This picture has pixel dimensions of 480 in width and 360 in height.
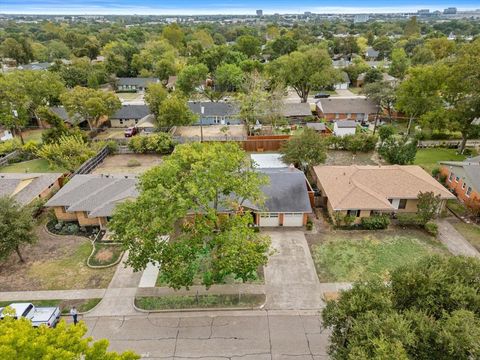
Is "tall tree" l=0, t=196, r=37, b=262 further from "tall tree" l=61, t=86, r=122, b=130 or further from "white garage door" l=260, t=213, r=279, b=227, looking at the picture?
"tall tree" l=61, t=86, r=122, b=130

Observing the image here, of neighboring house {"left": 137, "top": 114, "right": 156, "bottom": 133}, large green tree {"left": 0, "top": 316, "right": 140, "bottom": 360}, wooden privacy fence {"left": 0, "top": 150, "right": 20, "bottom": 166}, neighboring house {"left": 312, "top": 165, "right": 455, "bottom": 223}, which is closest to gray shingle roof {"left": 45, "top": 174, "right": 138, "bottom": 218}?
large green tree {"left": 0, "top": 316, "right": 140, "bottom": 360}

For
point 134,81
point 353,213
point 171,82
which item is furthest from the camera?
point 134,81

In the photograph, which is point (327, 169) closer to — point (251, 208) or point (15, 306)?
point (251, 208)

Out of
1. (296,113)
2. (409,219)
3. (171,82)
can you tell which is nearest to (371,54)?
(171,82)

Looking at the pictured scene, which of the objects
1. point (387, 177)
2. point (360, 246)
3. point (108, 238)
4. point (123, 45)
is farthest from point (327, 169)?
point (123, 45)

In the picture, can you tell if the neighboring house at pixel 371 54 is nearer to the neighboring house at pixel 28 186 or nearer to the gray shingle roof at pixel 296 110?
the gray shingle roof at pixel 296 110

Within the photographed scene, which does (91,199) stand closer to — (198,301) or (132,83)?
(198,301)

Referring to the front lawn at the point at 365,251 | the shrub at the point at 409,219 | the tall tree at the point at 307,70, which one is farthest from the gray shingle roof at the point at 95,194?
the tall tree at the point at 307,70
